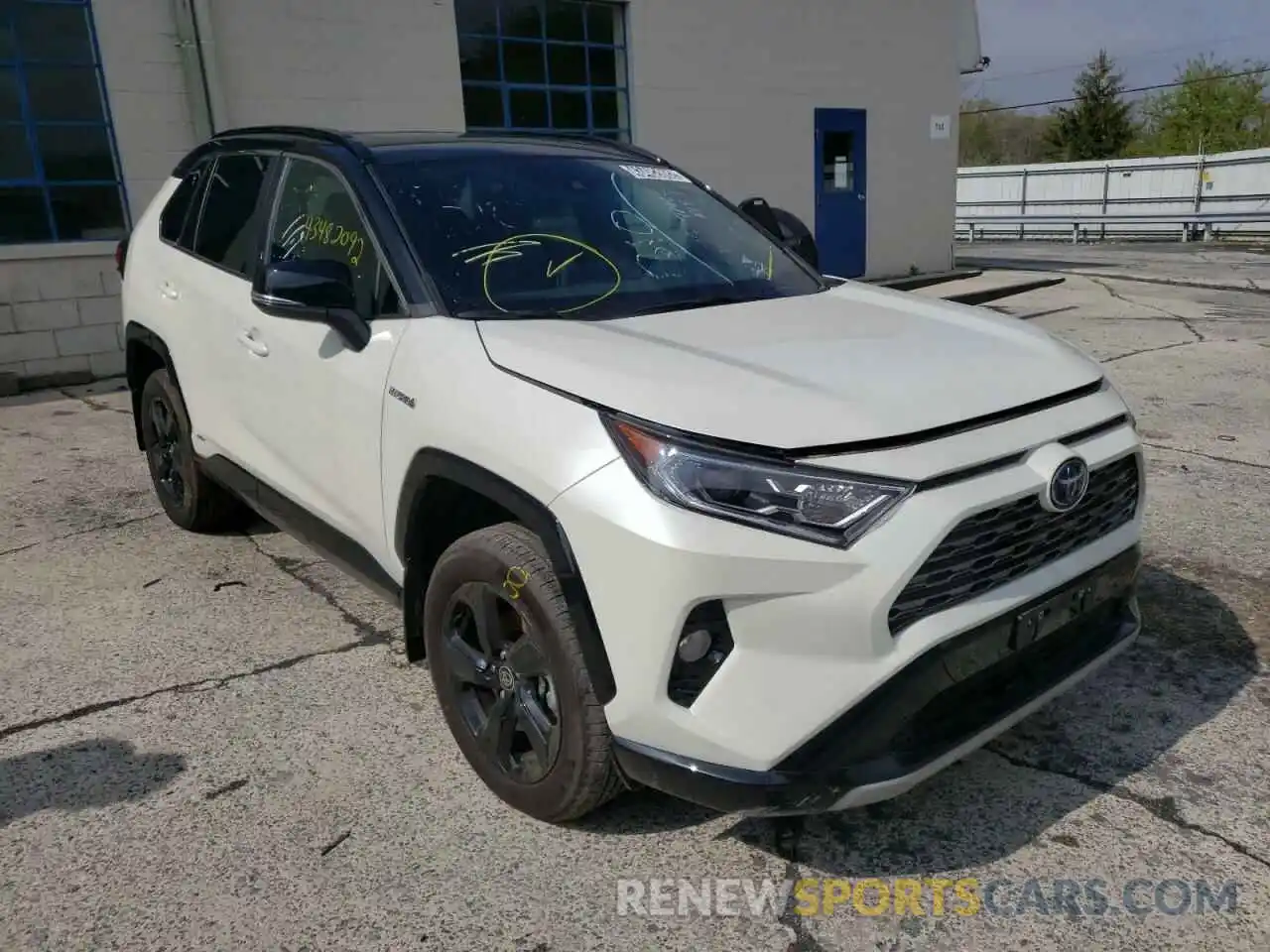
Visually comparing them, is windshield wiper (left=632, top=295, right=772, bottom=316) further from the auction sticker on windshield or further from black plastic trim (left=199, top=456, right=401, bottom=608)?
black plastic trim (left=199, top=456, right=401, bottom=608)

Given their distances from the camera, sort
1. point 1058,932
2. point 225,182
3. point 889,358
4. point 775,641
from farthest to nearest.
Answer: point 225,182
point 889,358
point 1058,932
point 775,641

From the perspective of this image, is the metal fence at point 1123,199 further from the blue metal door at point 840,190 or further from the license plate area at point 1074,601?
the license plate area at point 1074,601

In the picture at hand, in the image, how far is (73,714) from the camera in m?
3.24

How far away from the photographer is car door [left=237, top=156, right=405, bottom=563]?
2.93 meters

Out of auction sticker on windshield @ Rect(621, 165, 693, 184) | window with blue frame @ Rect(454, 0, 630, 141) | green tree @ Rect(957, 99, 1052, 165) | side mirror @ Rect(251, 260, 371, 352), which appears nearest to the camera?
side mirror @ Rect(251, 260, 371, 352)

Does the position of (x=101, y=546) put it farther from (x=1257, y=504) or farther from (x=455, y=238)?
(x=1257, y=504)

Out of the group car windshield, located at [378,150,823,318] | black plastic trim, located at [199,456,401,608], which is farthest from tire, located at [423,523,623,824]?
car windshield, located at [378,150,823,318]

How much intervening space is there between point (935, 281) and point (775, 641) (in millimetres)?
13220

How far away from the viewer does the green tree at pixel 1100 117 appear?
1727 inches

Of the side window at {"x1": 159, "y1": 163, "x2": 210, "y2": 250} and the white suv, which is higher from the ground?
the side window at {"x1": 159, "y1": 163, "x2": 210, "y2": 250}

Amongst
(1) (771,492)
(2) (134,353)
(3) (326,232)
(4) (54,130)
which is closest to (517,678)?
(1) (771,492)

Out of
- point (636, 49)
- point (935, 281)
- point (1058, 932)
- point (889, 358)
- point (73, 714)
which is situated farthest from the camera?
point (935, 281)

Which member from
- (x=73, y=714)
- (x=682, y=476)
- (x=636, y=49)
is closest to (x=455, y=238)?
(x=682, y=476)

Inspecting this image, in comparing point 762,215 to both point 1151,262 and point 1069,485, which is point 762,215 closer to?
point 1069,485
